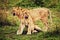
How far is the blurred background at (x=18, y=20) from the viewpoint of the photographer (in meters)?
3.97

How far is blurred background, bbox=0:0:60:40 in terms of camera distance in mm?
3973

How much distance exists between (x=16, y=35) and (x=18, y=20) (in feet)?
0.79

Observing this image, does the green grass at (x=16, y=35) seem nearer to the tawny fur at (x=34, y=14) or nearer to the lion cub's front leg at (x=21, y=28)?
the lion cub's front leg at (x=21, y=28)

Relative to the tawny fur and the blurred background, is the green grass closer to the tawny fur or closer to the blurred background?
the blurred background

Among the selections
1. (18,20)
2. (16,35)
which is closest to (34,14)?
(18,20)

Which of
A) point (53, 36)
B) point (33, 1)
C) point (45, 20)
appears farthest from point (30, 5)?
point (53, 36)

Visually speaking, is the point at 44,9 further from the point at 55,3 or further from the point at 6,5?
the point at 6,5

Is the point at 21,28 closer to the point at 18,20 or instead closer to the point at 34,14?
the point at 18,20

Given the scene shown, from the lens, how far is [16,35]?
13.2 feet

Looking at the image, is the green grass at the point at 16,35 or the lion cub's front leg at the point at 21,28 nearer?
the green grass at the point at 16,35

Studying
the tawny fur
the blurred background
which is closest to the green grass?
the blurred background

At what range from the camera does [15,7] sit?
412 cm

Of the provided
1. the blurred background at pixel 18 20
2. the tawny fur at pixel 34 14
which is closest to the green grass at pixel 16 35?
the blurred background at pixel 18 20

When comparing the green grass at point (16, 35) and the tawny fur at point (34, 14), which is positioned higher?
the tawny fur at point (34, 14)
